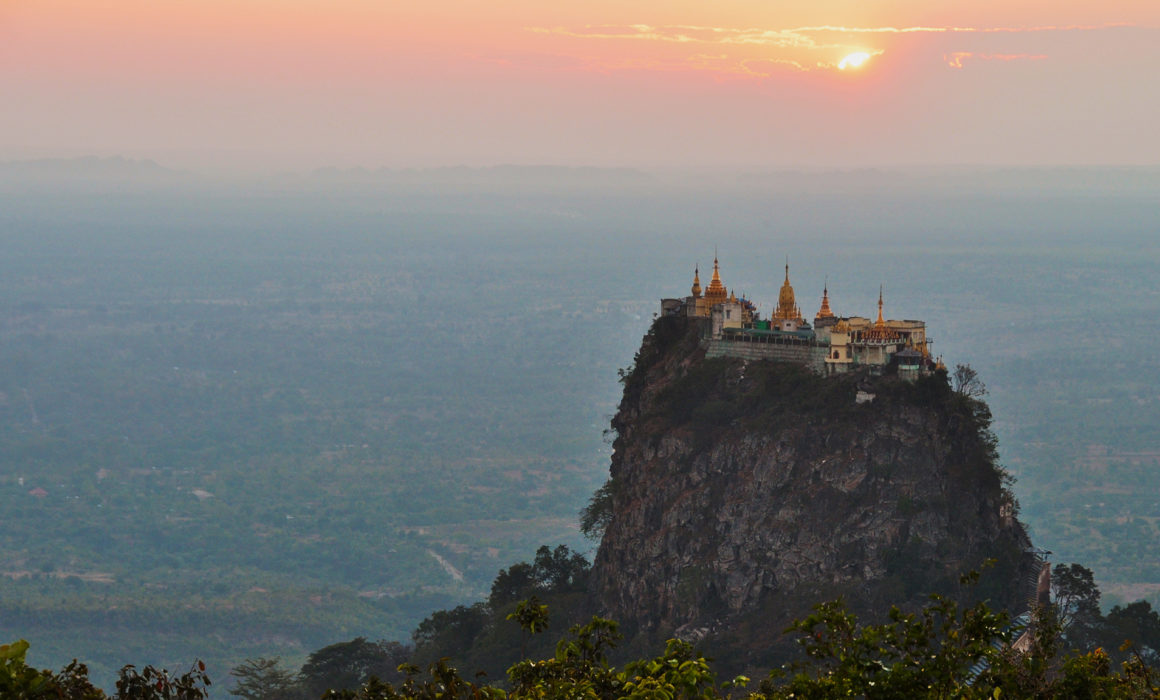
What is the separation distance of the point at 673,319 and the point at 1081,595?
17835 mm

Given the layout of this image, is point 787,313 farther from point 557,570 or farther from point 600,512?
point 557,570

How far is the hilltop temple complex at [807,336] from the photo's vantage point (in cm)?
5981

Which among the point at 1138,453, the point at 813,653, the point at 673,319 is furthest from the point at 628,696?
the point at 1138,453

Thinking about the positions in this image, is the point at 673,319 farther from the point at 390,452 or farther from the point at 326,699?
the point at 390,452

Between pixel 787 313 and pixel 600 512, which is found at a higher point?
pixel 787 313

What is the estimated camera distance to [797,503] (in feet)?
197

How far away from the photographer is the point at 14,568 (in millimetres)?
132750

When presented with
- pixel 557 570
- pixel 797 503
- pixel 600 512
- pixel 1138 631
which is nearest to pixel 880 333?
pixel 797 503

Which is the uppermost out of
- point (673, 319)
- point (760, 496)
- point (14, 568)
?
point (673, 319)

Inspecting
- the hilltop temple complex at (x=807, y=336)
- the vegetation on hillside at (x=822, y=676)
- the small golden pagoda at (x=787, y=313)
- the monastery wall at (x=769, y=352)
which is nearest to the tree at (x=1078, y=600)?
the hilltop temple complex at (x=807, y=336)

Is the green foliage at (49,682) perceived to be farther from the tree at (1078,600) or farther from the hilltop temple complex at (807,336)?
the tree at (1078,600)

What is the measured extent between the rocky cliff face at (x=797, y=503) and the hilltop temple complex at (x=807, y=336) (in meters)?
0.58

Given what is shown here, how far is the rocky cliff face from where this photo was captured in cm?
5781

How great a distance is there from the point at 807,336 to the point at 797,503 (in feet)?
19.2
